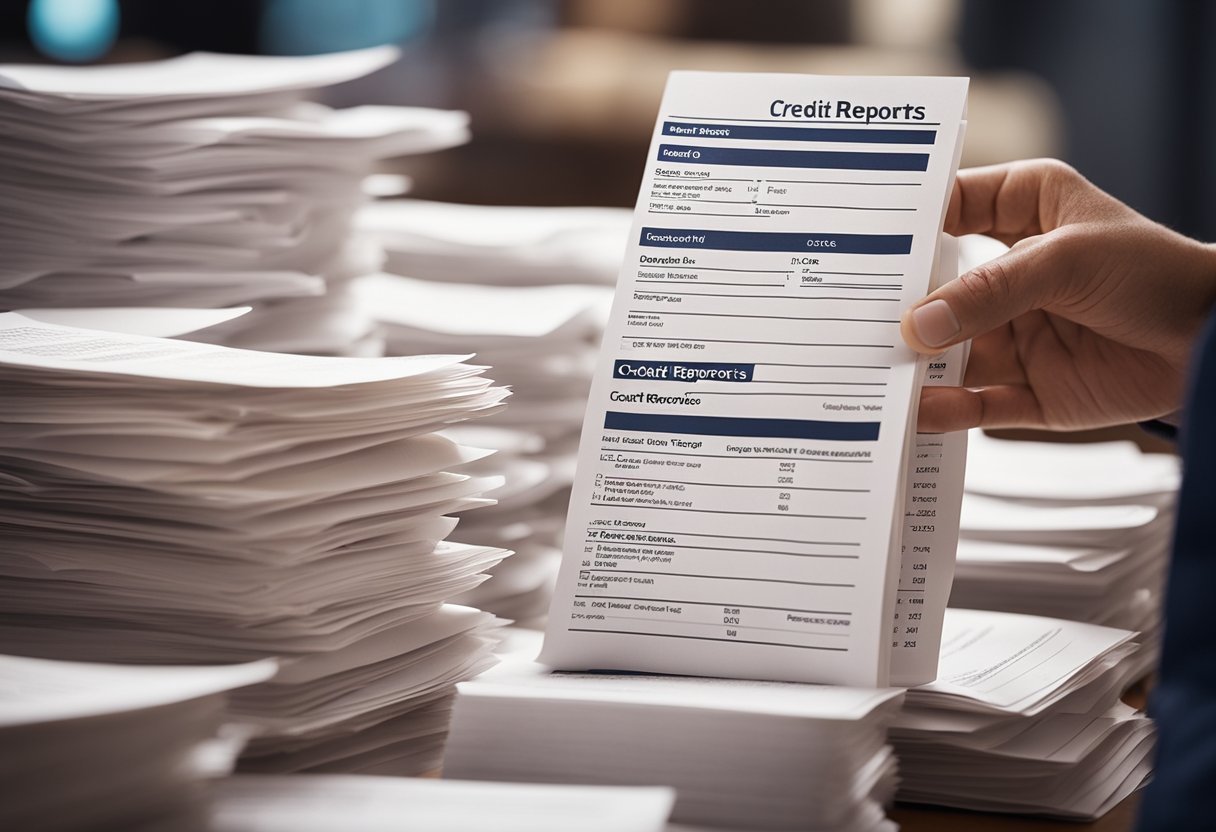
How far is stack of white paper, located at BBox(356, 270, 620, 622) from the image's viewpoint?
1.21 m

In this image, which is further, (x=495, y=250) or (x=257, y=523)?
(x=495, y=250)

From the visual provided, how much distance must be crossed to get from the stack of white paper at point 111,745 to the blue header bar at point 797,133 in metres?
0.54

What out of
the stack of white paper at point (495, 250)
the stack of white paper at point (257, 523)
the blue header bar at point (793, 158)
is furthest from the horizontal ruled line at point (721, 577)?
the stack of white paper at point (495, 250)

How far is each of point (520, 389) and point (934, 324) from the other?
1.69 ft

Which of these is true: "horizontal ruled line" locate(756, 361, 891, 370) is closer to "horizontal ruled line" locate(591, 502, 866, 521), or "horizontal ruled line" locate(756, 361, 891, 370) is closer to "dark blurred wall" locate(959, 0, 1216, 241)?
"horizontal ruled line" locate(591, 502, 866, 521)

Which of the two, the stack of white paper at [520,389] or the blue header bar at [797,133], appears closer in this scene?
the blue header bar at [797,133]

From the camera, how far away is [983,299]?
3.08 feet

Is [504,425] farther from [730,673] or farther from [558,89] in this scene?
[558,89]

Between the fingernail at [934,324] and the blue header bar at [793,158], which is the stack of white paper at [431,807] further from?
the blue header bar at [793,158]

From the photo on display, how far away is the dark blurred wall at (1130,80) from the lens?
499 centimetres

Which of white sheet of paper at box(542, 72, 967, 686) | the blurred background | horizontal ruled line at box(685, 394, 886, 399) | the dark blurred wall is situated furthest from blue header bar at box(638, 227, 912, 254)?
the dark blurred wall

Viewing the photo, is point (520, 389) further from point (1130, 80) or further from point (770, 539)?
point (1130, 80)

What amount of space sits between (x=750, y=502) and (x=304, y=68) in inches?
25.7

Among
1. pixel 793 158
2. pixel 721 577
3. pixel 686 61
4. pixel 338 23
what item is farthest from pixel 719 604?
pixel 338 23
